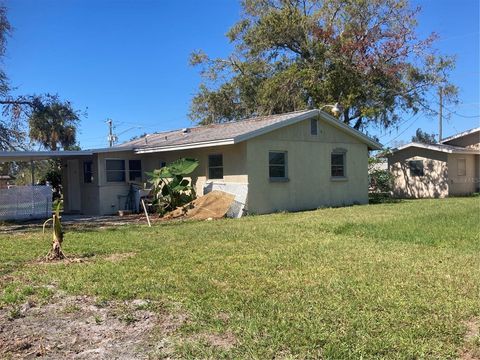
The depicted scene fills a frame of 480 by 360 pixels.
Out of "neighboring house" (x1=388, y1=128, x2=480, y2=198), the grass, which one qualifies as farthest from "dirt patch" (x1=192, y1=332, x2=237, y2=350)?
"neighboring house" (x1=388, y1=128, x2=480, y2=198)

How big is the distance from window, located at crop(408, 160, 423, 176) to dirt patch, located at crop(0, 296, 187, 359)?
80.2 ft

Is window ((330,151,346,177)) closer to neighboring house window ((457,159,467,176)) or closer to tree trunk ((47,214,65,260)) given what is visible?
neighboring house window ((457,159,467,176))

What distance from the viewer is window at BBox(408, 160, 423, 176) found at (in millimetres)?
27145

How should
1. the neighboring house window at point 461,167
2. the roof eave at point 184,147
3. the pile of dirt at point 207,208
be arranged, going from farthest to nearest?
the neighboring house window at point 461,167 < the roof eave at point 184,147 < the pile of dirt at point 207,208

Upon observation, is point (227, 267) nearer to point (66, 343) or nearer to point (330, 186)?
point (66, 343)

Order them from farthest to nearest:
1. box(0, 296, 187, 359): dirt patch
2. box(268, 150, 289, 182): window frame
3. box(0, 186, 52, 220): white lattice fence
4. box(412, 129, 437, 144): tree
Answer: box(412, 129, 437, 144): tree < box(268, 150, 289, 182): window frame < box(0, 186, 52, 220): white lattice fence < box(0, 296, 187, 359): dirt patch

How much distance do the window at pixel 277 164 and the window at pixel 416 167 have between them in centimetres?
1275

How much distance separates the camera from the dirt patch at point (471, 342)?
3840mm

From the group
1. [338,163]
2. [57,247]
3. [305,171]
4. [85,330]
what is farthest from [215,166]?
[85,330]

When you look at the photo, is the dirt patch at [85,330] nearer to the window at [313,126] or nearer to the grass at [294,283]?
the grass at [294,283]

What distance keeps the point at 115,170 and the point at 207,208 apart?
5148 mm

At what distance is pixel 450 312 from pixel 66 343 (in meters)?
3.64

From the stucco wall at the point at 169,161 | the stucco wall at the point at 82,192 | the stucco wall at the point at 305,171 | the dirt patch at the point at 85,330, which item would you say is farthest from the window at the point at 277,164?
the dirt patch at the point at 85,330

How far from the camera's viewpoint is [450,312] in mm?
4801
